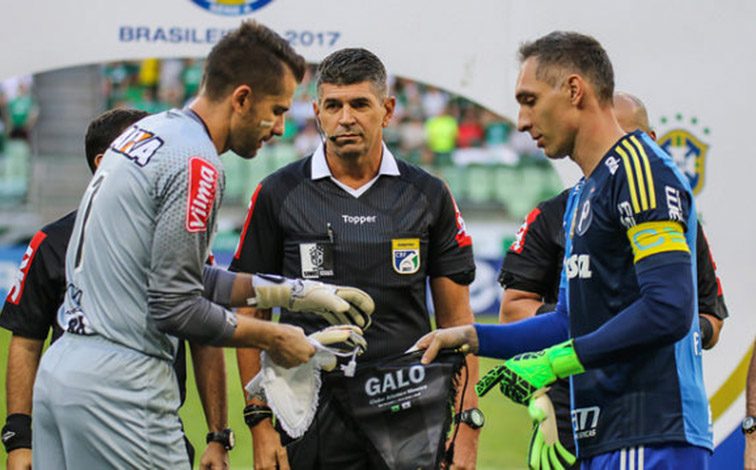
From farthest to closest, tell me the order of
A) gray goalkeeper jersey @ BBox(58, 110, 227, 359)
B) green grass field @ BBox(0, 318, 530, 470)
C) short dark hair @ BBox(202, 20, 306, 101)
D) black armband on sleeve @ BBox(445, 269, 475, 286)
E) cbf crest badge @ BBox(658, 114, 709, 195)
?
green grass field @ BBox(0, 318, 530, 470), cbf crest badge @ BBox(658, 114, 709, 195), black armband on sleeve @ BBox(445, 269, 475, 286), short dark hair @ BBox(202, 20, 306, 101), gray goalkeeper jersey @ BBox(58, 110, 227, 359)

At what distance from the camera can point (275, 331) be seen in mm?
2850

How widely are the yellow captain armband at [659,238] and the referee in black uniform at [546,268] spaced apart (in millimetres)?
1441

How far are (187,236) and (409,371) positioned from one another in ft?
3.30

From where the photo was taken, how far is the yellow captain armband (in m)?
2.39

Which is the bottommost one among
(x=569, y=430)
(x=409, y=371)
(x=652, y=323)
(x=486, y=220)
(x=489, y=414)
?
(x=489, y=414)

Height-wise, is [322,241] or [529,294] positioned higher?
[322,241]

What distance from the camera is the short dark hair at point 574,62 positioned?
280cm

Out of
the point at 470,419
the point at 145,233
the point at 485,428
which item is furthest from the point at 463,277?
the point at 485,428

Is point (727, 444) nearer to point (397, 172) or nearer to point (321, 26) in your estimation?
point (397, 172)

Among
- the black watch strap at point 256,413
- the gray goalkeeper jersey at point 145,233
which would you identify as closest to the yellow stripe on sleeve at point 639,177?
the gray goalkeeper jersey at point 145,233

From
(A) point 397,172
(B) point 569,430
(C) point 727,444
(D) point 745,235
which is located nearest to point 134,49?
(A) point 397,172

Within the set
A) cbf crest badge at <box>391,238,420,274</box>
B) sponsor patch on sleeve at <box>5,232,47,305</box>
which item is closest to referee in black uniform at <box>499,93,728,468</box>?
cbf crest badge at <box>391,238,420,274</box>

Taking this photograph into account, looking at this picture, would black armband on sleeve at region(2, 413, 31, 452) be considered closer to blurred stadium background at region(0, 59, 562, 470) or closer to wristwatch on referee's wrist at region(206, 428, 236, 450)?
wristwatch on referee's wrist at region(206, 428, 236, 450)

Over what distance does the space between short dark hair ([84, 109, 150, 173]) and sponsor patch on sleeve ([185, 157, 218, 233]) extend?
1020 mm
